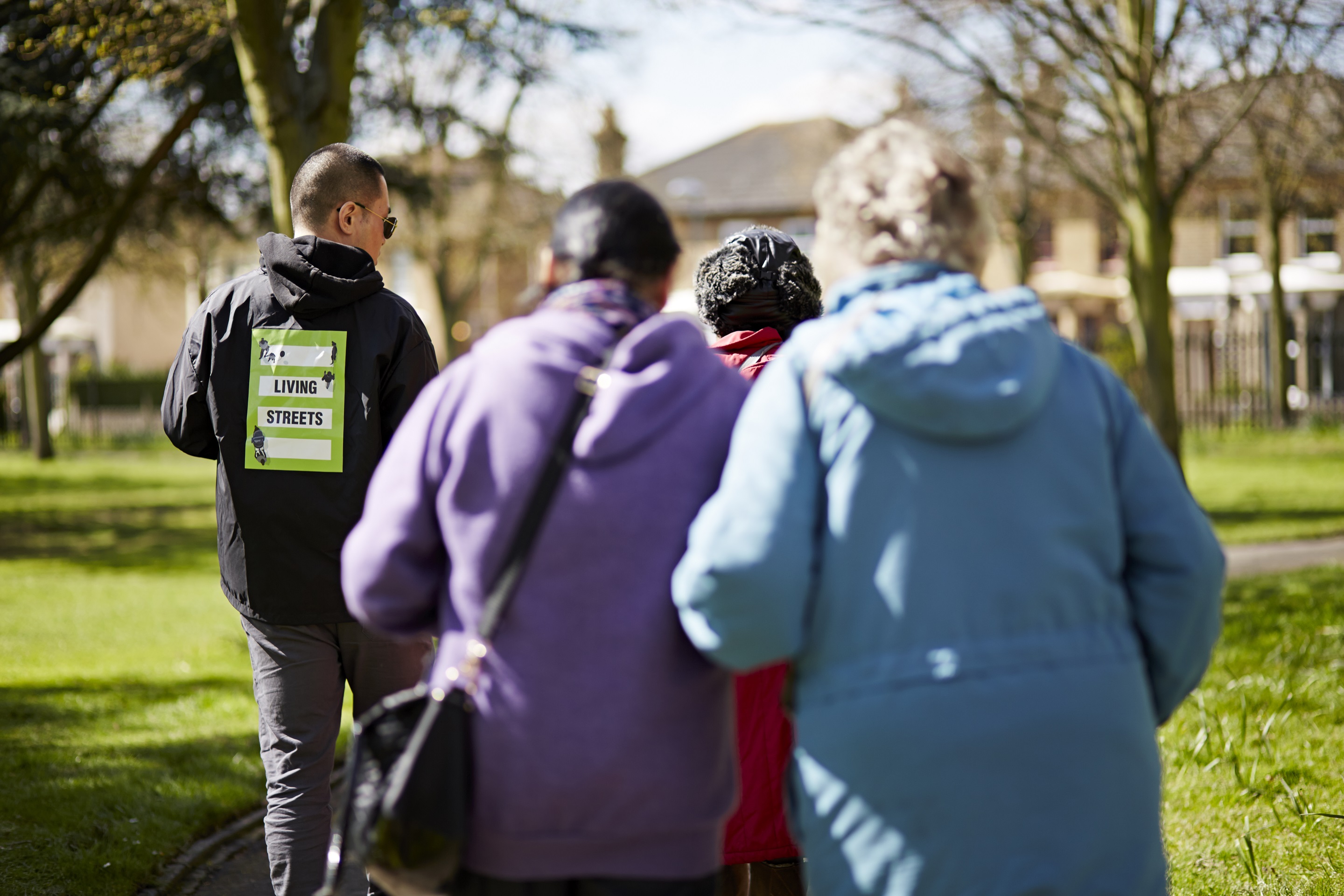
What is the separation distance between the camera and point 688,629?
1842 mm

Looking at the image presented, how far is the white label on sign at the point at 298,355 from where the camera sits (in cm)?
312

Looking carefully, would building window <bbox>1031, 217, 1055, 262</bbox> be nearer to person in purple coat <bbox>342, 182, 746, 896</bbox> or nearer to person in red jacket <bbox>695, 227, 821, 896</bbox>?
person in red jacket <bbox>695, 227, 821, 896</bbox>

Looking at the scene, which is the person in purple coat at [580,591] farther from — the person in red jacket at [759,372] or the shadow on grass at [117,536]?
the shadow on grass at [117,536]

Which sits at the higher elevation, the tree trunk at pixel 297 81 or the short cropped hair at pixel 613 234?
the tree trunk at pixel 297 81

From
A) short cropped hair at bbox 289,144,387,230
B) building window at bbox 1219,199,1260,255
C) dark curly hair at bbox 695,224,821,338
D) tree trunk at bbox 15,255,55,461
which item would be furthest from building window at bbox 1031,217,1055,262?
short cropped hair at bbox 289,144,387,230

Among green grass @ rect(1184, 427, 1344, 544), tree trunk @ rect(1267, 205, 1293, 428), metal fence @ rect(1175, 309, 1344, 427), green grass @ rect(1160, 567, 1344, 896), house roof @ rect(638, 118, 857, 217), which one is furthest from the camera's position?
house roof @ rect(638, 118, 857, 217)

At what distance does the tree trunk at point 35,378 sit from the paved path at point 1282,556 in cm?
1985

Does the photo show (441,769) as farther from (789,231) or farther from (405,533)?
(789,231)

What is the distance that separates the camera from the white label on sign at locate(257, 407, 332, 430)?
3.10 m

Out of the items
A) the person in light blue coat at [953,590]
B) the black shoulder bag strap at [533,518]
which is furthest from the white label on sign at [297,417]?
the person in light blue coat at [953,590]

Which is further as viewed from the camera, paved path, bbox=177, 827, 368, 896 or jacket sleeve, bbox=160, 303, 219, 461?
paved path, bbox=177, 827, 368, 896

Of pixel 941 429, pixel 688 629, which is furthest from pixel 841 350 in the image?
pixel 688 629

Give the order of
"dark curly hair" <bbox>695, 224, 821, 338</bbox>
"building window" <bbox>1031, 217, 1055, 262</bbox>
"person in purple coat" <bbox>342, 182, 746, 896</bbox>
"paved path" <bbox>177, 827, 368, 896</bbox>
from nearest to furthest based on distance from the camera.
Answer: "person in purple coat" <bbox>342, 182, 746, 896</bbox>, "dark curly hair" <bbox>695, 224, 821, 338</bbox>, "paved path" <bbox>177, 827, 368, 896</bbox>, "building window" <bbox>1031, 217, 1055, 262</bbox>

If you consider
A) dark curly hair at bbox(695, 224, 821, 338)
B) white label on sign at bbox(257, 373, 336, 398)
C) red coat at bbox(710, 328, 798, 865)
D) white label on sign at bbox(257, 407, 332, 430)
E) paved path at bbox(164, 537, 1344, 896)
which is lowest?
paved path at bbox(164, 537, 1344, 896)
